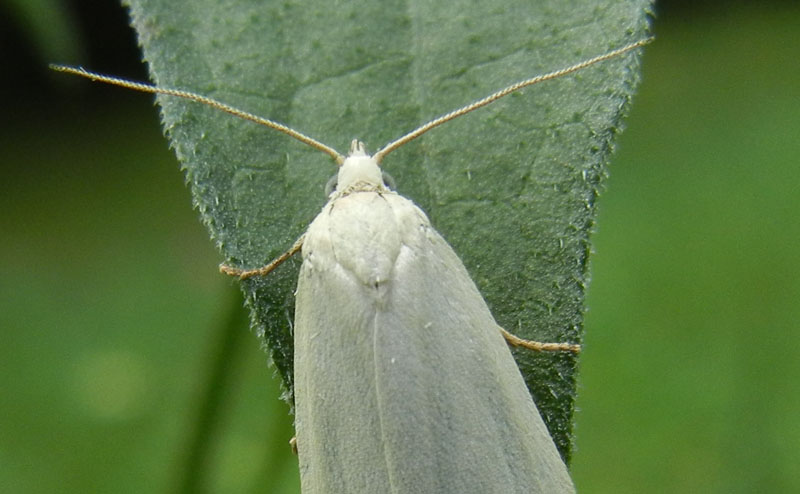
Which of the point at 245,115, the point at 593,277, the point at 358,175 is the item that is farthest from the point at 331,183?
the point at 593,277

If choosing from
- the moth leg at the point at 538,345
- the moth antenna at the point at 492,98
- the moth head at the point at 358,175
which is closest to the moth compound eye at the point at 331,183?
the moth head at the point at 358,175

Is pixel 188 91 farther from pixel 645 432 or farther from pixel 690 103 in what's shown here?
pixel 690 103

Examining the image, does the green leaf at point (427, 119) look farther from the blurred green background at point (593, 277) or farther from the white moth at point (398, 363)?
the blurred green background at point (593, 277)

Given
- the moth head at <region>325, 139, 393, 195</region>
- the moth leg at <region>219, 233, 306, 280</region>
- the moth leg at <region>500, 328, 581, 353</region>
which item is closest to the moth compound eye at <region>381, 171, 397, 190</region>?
the moth head at <region>325, 139, 393, 195</region>

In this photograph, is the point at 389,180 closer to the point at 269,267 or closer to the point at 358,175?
the point at 358,175

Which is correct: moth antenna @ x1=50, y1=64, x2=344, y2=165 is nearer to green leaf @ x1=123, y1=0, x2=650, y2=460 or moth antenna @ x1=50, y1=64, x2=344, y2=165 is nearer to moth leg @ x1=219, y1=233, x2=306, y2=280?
green leaf @ x1=123, y1=0, x2=650, y2=460

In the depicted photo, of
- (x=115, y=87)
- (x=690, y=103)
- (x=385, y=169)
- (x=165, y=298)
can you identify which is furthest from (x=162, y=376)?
(x=690, y=103)
